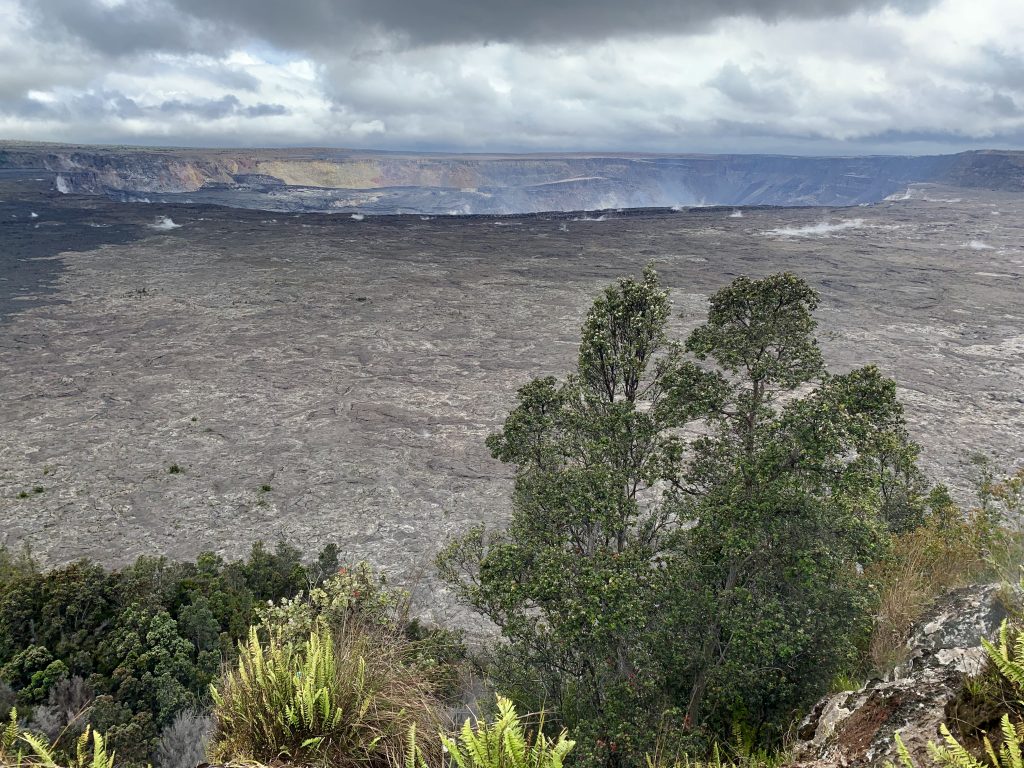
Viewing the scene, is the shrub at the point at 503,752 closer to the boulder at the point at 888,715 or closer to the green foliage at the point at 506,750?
the green foliage at the point at 506,750

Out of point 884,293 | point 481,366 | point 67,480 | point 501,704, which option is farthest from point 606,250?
point 501,704

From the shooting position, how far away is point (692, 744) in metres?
5.52

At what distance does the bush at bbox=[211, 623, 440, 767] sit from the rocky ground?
13660mm

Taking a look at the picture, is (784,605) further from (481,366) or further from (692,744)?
(481,366)

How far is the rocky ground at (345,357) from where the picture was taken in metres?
22.8

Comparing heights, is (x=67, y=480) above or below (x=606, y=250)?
below

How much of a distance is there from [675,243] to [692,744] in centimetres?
8245

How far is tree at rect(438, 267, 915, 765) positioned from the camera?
6.25 m

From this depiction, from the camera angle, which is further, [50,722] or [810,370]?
[50,722]

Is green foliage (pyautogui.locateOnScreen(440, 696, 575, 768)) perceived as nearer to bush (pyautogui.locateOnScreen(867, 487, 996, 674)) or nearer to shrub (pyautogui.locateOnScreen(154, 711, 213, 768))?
bush (pyautogui.locateOnScreen(867, 487, 996, 674))

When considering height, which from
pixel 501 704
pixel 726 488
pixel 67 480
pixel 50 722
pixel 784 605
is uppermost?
pixel 501 704

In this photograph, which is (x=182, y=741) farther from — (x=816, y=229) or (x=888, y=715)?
(x=816, y=229)

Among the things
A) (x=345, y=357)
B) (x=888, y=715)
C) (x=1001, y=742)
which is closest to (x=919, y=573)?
(x=888, y=715)

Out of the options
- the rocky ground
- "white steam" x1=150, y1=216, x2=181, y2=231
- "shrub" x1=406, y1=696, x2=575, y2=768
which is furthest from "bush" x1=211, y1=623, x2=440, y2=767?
"white steam" x1=150, y1=216, x2=181, y2=231
